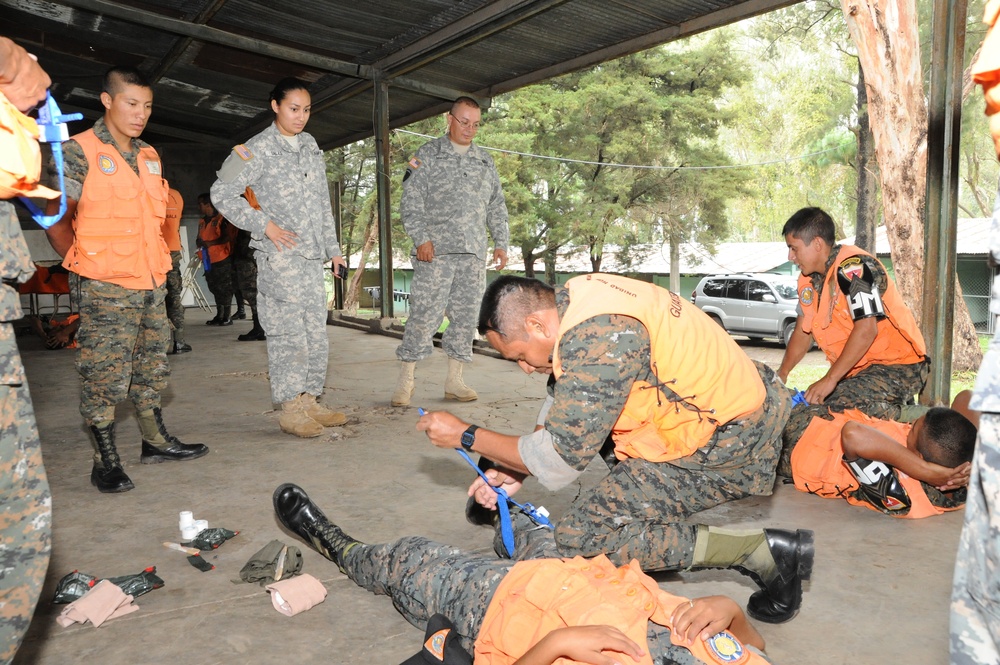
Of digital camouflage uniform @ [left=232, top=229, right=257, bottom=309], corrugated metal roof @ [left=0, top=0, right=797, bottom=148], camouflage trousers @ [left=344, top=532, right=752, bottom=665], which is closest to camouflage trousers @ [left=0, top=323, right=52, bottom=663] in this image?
camouflage trousers @ [left=344, top=532, right=752, bottom=665]

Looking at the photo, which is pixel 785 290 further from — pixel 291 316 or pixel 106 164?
pixel 106 164

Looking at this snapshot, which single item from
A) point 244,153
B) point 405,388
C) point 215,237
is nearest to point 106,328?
point 244,153

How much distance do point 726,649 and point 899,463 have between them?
180 cm

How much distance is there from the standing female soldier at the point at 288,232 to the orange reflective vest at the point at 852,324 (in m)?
2.74

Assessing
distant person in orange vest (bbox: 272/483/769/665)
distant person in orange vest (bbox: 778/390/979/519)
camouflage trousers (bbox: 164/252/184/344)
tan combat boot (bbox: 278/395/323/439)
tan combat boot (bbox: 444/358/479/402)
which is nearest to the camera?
distant person in orange vest (bbox: 272/483/769/665)

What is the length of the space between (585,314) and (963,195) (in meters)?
35.2

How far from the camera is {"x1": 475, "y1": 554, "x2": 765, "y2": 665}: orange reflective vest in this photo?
1648 mm

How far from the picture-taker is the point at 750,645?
1908mm

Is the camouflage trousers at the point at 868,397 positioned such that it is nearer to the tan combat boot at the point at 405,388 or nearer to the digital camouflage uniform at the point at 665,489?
the digital camouflage uniform at the point at 665,489

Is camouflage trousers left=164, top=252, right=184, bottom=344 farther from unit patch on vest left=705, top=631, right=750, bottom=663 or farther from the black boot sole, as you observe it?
unit patch on vest left=705, top=631, right=750, bottom=663

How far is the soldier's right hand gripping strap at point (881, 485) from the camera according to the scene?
121 inches

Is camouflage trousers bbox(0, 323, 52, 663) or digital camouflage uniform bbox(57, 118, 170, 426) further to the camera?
digital camouflage uniform bbox(57, 118, 170, 426)

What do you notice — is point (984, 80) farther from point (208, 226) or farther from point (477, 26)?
point (208, 226)

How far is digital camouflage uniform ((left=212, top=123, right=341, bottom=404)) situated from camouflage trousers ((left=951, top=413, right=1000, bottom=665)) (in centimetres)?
360
